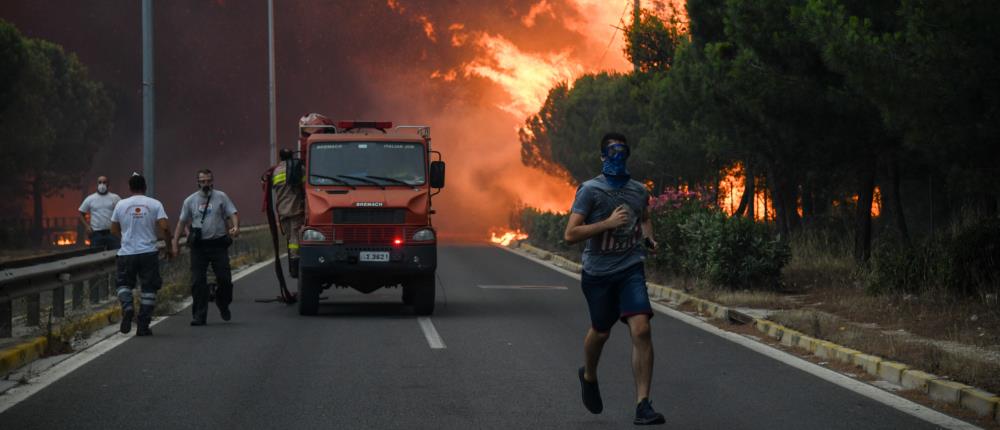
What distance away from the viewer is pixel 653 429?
820 cm

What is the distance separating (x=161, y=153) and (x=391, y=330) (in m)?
69.3

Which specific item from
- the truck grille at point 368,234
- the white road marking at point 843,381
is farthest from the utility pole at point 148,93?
the white road marking at point 843,381

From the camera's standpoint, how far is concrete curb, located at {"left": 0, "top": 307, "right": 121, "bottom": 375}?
10961 mm

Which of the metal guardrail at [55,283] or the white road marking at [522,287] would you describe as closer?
the metal guardrail at [55,283]

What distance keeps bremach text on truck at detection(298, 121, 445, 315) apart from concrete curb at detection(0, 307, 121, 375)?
2.71 meters

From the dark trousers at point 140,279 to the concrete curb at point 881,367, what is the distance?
→ 23.2 feet

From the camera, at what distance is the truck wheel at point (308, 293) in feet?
53.6

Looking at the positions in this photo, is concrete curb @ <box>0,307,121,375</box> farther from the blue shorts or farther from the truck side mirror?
the blue shorts

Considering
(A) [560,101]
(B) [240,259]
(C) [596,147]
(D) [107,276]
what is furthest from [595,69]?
(D) [107,276]

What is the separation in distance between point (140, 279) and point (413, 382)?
497 centimetres

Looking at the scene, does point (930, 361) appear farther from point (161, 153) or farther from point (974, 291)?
point (161, 153)

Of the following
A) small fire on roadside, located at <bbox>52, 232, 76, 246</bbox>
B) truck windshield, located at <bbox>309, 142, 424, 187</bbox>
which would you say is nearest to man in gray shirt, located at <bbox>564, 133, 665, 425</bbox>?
truck windshield, located at <bbox>309, 142, 424, 187</bbox>

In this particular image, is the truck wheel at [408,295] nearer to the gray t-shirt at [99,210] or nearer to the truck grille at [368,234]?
the truck grille at [368,234]

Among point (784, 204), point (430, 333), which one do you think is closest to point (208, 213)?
point (430, 333)
